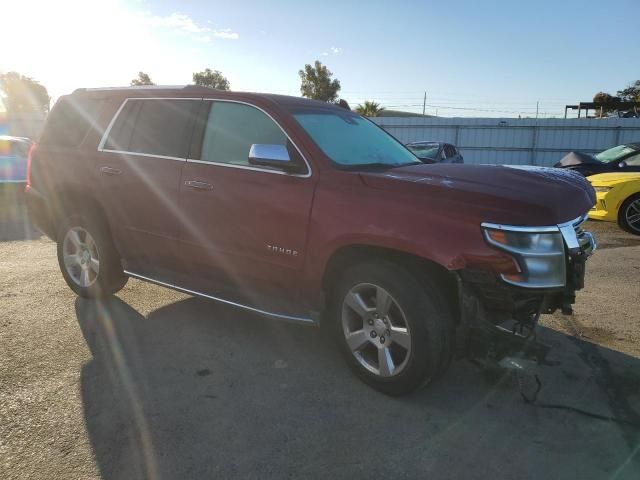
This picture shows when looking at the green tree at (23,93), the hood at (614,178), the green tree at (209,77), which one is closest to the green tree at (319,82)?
the green tree at (209,77)

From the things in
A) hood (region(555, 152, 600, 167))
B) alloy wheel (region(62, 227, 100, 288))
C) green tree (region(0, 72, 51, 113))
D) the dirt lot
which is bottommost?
the dirt lot

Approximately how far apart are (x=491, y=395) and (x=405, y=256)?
1.13m

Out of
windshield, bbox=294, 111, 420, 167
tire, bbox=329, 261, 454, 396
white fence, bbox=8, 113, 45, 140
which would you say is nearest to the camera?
tire, bbox=329, 261, 454, 396

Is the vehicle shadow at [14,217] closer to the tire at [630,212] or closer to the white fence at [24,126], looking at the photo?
the tire at [630,212]

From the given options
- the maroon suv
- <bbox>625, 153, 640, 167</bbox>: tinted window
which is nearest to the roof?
the maroon suv

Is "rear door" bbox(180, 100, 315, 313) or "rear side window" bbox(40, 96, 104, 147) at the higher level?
"rear side window" bbox(40, 96, 104, 147)

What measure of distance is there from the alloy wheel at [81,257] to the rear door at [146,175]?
39 cm

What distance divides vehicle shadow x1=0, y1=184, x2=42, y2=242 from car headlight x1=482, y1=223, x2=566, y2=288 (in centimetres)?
785

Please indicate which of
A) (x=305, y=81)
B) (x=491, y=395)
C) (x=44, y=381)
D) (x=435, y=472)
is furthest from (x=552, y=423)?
(x=305, y=81)

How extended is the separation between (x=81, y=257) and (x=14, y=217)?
6.62m

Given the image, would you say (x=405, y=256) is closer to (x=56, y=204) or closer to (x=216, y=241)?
(x=216, y=241)

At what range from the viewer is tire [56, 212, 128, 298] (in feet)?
15.4

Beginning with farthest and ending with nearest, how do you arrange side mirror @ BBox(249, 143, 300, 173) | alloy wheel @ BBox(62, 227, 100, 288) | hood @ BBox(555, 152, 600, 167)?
hood @ BBox(555, 152, 600, 167) → alloy wheel @ BBox(62, 227, 100, 288) → side mirror @ BBox(249, 143, 300, 173)

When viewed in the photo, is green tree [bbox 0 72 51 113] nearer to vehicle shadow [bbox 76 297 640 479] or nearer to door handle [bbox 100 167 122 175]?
door handle [bbox 100 167 122 175]
